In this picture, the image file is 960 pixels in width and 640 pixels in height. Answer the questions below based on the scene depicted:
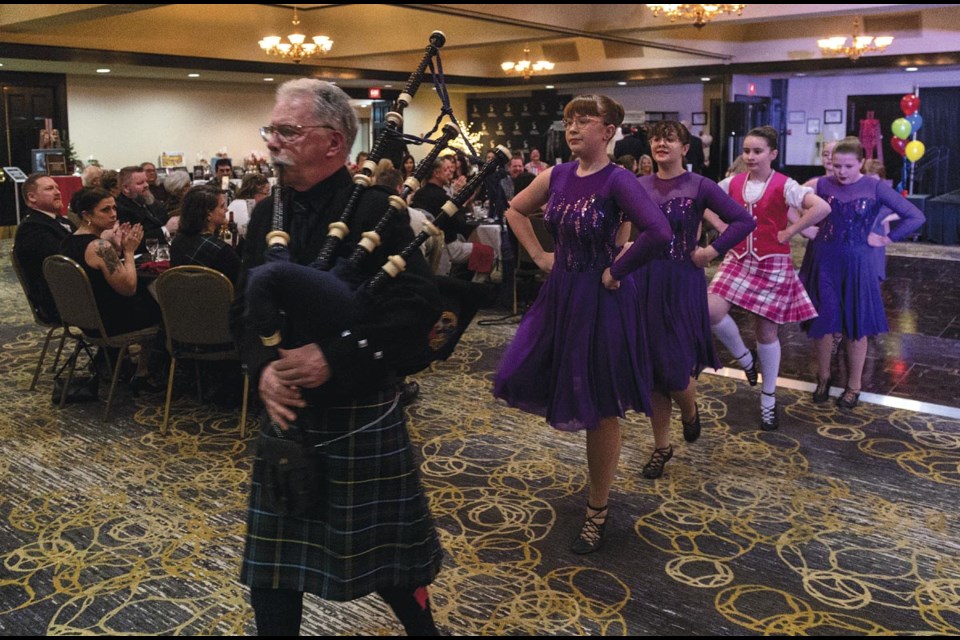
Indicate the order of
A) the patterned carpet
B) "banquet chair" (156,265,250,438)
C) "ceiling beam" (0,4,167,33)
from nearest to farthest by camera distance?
the patterned carpet
"banquet chair" (156,265,250,438)
"ceiling beam" (0,4,167,33)

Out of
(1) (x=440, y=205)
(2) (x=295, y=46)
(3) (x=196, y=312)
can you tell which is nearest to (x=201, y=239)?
(3) (x=196, y=312)

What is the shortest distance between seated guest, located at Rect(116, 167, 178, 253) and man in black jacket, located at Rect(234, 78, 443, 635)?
446 cm

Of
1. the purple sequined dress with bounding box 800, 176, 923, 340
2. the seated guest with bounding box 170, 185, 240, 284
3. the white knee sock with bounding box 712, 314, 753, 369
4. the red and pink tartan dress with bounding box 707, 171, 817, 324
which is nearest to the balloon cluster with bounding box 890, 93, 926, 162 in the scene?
the purple sequined dress with bounding box 800, 176, 923, 340

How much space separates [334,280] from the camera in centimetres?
181

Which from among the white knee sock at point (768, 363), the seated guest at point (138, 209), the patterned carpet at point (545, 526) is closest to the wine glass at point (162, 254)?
the seated guest at point (138, 209)

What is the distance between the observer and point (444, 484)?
3.96 metres

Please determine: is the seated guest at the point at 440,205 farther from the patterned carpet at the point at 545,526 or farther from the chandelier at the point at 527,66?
the chandelier at the point at 527,66

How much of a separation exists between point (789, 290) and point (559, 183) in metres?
1.99

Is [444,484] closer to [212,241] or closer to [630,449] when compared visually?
[630,449]

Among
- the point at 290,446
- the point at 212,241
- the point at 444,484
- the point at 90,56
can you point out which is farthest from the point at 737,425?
the point at 90,56

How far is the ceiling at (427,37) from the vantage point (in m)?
12.4

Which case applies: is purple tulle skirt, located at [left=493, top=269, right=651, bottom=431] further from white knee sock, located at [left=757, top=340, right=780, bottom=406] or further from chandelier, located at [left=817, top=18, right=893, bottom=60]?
chandelier, located at [left=817, top=18, right=893, bottom=60]

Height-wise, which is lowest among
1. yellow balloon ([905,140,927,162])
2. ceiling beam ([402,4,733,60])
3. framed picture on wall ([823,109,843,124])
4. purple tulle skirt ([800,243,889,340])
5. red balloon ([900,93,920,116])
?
purple tulle skirt ([800,243,889,340])

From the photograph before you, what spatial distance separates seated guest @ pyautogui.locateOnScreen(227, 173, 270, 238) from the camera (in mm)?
6199
